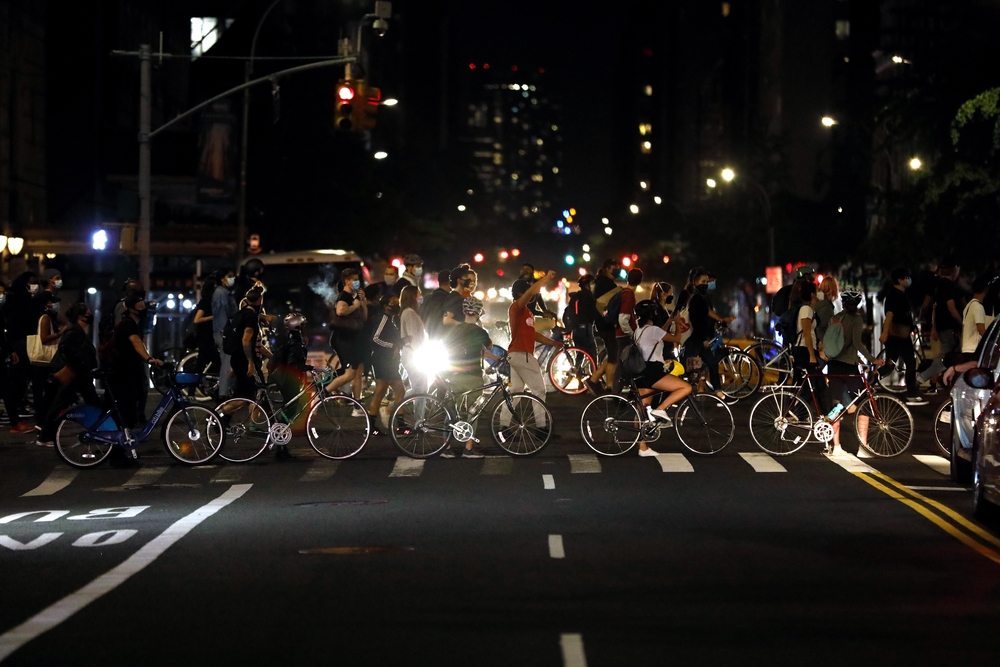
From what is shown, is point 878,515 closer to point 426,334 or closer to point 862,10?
point 426,334

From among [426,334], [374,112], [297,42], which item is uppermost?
[297,42]

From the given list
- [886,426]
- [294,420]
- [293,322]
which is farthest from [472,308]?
[886,426]

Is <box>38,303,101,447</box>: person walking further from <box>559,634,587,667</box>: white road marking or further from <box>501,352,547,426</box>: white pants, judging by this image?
<box>559,634,587,667</box>: white road marking

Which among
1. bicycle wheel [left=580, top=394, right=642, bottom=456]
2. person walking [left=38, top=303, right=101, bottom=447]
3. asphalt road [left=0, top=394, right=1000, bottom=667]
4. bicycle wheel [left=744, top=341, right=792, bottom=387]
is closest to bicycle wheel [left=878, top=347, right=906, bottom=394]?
bicycle wheel [left=744, top=341, right=792, bottom=387]

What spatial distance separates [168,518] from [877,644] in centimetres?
730

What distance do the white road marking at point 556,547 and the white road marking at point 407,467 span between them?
5184mm

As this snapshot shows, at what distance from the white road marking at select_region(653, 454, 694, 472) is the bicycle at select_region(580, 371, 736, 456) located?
0.22m

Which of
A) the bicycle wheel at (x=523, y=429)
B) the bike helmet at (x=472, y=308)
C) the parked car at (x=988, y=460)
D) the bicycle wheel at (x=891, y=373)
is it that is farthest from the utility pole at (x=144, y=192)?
the parked car at (x=988, y=460)

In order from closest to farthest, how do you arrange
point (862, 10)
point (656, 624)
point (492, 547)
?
point (656, 624)
point (492, 547)
point (862, 10)

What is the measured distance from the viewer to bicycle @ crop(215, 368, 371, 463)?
18562 millimetres

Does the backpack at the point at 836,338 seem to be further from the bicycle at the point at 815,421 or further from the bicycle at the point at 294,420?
the bicycle at the point at 294,420

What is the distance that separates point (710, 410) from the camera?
19.0 meters

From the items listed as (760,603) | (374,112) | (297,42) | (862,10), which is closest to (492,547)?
(760,603)

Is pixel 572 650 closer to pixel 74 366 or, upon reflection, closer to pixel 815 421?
pixel 815 421
